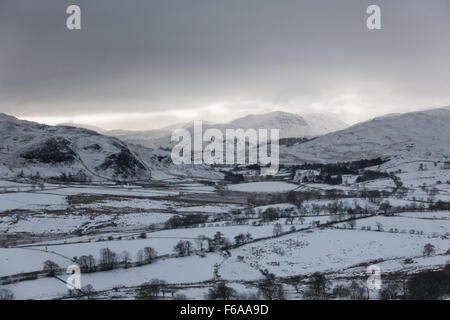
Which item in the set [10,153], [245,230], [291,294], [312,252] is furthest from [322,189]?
[10,153]

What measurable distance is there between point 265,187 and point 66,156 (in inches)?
1077

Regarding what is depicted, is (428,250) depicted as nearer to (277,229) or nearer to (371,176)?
(277,229)

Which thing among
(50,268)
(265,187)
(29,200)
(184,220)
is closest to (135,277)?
(50,268)

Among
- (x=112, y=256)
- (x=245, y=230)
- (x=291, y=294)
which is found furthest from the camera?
(x=245, y=230)

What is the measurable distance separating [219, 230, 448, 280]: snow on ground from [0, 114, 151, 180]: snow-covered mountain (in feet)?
122

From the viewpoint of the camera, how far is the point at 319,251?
1845 cm

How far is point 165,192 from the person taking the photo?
4253 centimetres

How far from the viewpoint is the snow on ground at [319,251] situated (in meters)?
16.0

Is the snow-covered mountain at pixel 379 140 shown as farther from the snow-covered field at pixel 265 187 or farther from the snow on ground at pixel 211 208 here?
the snow on ground at pixel 211 208

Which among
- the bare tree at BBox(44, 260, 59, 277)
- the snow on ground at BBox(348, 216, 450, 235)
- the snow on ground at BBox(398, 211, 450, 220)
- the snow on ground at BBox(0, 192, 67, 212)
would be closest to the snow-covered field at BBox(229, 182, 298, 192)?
the snow on ground at BBox(398, 211, 450, 220)

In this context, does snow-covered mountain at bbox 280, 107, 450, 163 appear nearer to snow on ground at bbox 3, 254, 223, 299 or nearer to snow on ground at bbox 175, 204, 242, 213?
snow on ground at bbox 175, 204, 242, 213

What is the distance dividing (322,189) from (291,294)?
111 ft

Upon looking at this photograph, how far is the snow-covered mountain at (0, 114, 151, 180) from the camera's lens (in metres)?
53.0
